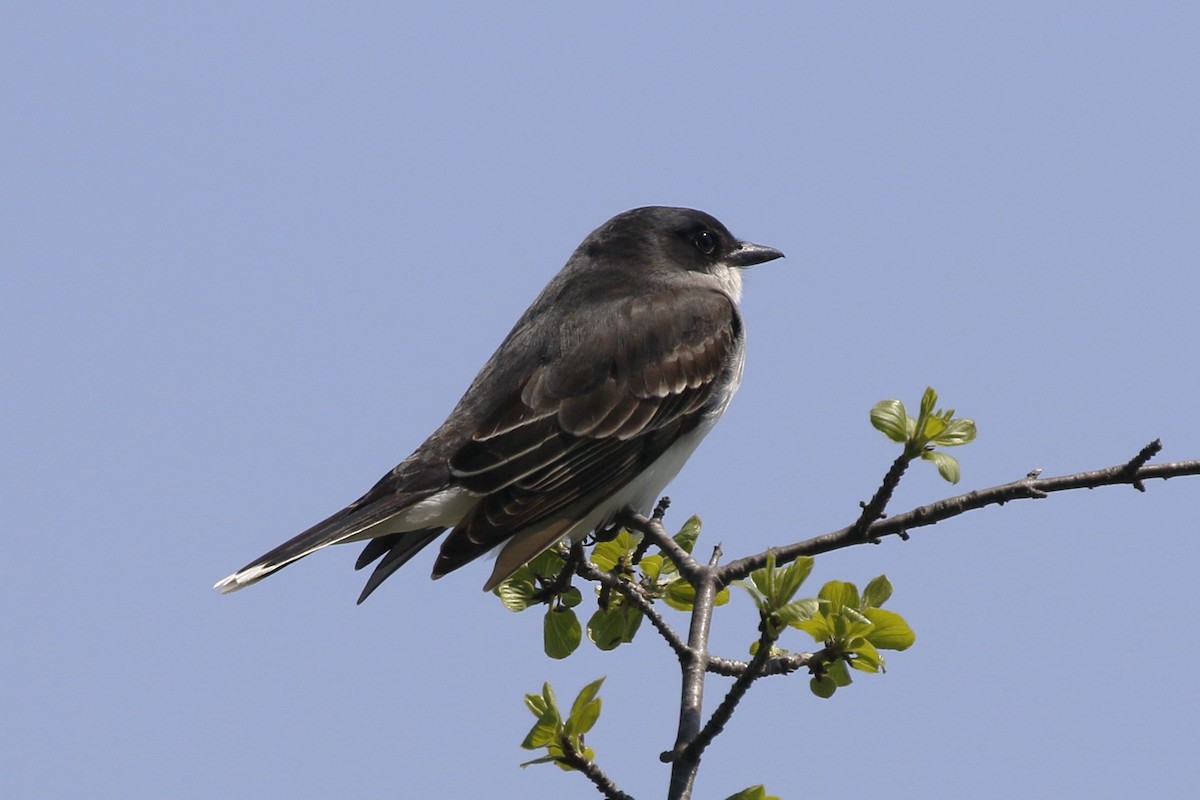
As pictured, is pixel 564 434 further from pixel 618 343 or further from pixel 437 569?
pixel 437 569

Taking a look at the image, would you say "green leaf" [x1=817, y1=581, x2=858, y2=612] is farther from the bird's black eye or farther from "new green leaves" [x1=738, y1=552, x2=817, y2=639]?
the bird's black eye

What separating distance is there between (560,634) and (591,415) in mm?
2061

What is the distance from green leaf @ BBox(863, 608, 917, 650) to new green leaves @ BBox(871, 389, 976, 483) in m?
0.55

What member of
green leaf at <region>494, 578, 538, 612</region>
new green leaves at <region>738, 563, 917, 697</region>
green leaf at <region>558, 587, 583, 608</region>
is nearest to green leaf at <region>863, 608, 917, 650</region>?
new green leaves at <region>738, 563, 917, 697</region>

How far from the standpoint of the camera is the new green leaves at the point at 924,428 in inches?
164

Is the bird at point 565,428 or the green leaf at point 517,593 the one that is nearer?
the green leaf at point 517,593

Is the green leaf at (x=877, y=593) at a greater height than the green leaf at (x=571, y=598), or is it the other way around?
the green leaf at (x=571, y=598)

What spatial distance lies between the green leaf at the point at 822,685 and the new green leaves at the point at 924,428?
Answer: 2.52 ft

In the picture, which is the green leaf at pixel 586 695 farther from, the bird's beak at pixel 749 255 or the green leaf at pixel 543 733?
the bird's beak at pixel 749 255

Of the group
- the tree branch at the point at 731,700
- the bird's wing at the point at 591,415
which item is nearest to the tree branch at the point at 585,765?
the tree branch at the point at 731,700

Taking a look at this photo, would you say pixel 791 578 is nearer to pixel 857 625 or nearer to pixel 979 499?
pixel 857 625

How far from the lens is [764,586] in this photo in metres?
3.79

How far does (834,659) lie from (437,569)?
7.94 feet

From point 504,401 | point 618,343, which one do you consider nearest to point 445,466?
point 504,401
